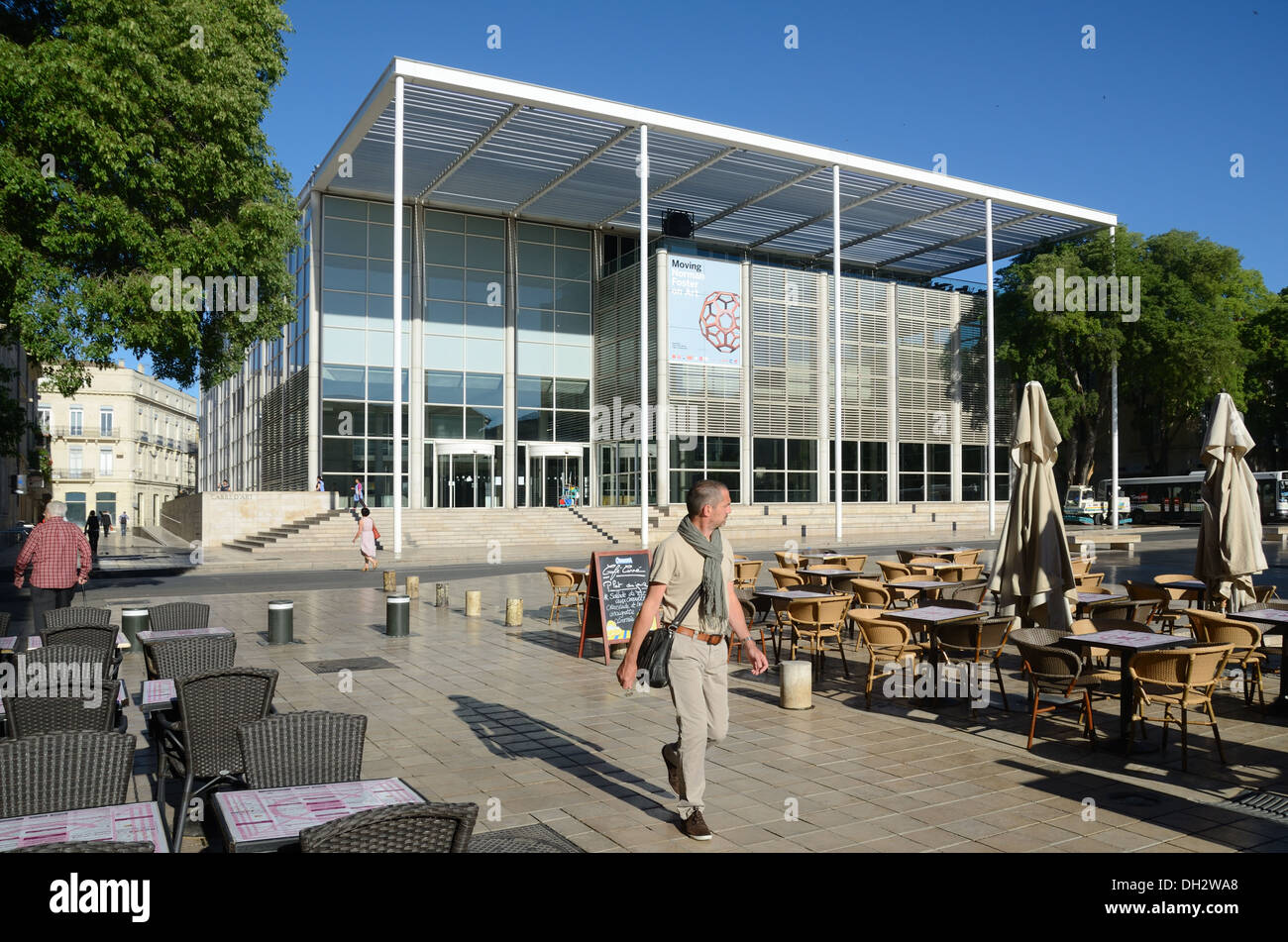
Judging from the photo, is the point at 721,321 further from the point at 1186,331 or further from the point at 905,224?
the point at 1186,331

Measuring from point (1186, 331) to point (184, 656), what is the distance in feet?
154

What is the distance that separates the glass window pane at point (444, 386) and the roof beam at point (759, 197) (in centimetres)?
1260

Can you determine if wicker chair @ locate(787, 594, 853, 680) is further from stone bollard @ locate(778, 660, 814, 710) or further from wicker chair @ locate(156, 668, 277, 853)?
wicker chair @ locate(156, 668, 277, 853)

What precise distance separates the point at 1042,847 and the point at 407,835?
12.0 feet

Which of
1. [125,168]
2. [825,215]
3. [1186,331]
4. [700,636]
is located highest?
[825,215]

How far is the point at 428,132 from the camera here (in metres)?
30.9

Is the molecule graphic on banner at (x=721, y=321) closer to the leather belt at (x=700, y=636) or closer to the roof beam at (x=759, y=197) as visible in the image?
the roof beam at (x=759, y=197)

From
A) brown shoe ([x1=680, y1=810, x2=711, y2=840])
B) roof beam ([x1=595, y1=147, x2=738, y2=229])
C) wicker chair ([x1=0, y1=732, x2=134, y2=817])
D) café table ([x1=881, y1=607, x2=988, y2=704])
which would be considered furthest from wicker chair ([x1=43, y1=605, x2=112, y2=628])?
roof beam ([x1=595, y1=147, x2=738, y2=229])

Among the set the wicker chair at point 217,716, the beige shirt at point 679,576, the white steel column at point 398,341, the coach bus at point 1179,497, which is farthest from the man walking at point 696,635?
the coach bus at point 1179,497

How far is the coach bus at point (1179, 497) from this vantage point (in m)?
46.0

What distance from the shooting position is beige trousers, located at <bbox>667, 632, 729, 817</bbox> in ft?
16.9

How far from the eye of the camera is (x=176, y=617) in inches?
325

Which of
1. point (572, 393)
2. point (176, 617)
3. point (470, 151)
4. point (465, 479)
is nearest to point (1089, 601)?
point (176, 617)
